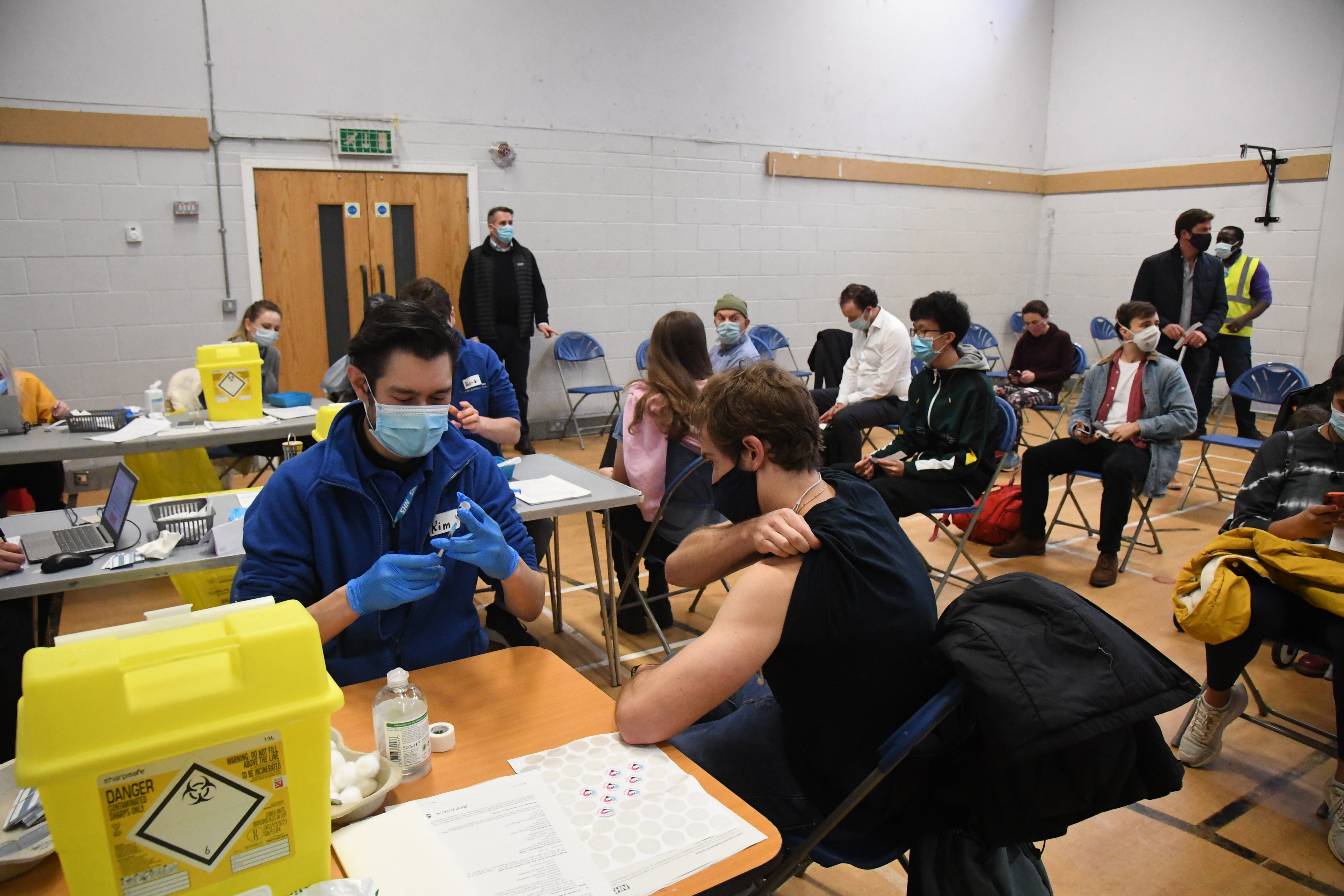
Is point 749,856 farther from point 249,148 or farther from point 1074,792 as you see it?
point 249,148

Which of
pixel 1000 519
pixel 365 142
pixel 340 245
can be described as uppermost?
pixel 365 142

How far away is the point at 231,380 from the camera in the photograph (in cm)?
382

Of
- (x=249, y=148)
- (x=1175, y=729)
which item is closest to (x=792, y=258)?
(x=249, y=148)

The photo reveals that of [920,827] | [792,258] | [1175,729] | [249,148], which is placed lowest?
[1175,729]

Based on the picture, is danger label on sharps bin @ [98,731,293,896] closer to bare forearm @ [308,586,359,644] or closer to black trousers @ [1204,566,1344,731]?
bare forearm @ [308,586,359,644]

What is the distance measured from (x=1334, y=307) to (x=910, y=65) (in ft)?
14.3

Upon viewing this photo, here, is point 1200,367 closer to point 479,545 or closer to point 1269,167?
point 1269,167

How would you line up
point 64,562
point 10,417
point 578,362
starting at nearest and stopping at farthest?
point 64,562
point 10,417
point 578,362

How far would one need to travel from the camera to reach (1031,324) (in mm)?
6598

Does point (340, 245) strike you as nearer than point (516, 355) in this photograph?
Yes

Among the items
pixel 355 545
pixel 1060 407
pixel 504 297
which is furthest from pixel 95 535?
pixel 1060 407

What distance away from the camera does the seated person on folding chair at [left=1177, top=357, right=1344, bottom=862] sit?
2.28m

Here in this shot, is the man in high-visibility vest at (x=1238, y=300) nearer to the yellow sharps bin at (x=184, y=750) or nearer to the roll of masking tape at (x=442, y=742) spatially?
the roll of masking tape at (x=442, y=742)

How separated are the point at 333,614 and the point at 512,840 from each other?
2.09 feet
